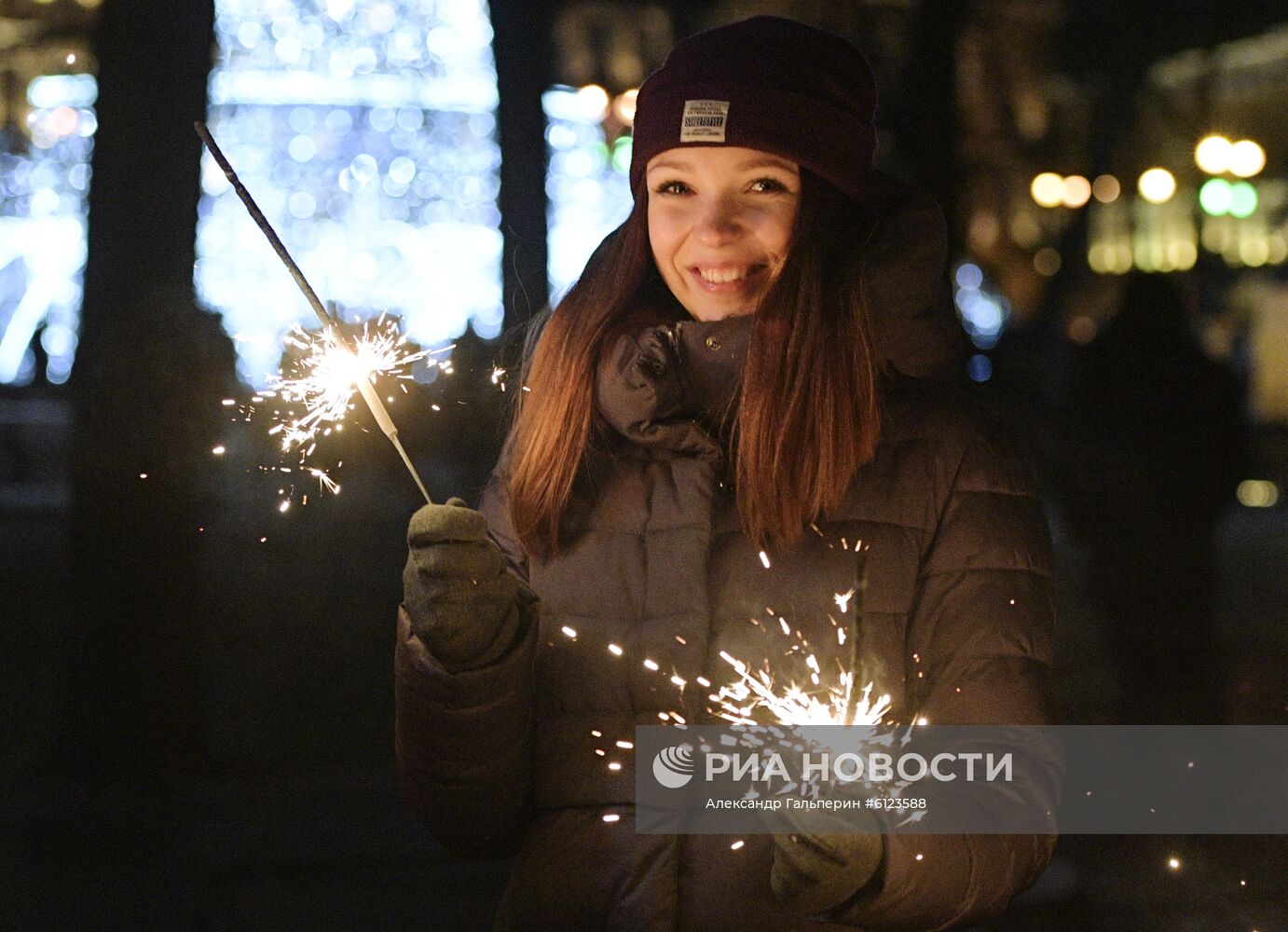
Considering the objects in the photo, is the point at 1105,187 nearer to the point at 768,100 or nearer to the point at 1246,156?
the point at 1246,156

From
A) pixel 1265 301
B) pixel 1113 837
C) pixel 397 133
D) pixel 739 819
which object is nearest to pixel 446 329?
pixel 397 133

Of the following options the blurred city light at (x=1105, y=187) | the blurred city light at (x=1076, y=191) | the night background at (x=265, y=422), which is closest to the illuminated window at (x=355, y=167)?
the night background at (x=265, y=422)

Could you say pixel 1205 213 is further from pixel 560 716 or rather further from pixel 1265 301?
pixel 560 716

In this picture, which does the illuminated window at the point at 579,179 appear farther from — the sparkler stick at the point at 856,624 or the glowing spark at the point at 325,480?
the sparkler stick at the point at 856,624

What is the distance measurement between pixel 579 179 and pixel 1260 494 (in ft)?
36.5

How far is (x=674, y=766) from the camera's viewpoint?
185cm

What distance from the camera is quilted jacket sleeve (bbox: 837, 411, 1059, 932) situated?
1695 millimetres

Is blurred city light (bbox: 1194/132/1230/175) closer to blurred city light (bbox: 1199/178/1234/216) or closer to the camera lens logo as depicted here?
blurred city light (bbox: 1199/178/1234/216)

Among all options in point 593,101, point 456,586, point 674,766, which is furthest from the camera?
point 593,101

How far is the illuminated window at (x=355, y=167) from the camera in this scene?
3.49 metres

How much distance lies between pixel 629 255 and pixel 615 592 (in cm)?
59

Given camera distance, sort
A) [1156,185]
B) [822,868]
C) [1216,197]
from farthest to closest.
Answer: [1216,197]
[1156,185]
[822,868]

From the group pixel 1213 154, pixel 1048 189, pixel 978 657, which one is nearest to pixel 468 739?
pixel 978 657

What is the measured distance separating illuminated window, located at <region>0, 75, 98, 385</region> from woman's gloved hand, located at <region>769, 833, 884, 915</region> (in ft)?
9.59
